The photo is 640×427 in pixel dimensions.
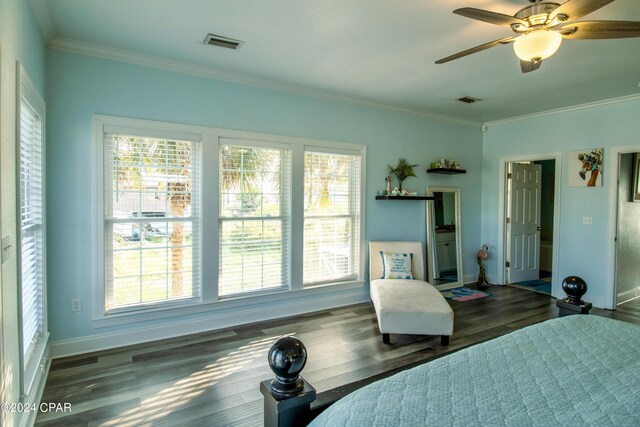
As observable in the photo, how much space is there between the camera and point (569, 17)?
191 cm

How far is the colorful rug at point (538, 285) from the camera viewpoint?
5.49m

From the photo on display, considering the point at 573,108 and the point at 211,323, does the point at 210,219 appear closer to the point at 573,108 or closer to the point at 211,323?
the point at 211,323

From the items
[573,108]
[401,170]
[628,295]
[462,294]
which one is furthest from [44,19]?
[628,295]

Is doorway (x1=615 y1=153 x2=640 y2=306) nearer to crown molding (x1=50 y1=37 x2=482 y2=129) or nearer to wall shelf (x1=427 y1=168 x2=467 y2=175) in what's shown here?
wall shelf (x1=427 y1=168 x2=467 y2=175)

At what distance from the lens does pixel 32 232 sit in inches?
98.3

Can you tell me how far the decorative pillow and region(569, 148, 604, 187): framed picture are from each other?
2530 mm

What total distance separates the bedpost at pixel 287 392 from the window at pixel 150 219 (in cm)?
260

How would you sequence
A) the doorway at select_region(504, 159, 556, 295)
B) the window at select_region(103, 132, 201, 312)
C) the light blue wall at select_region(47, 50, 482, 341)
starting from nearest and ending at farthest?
the light blue wall at select_region(47, 50, 482, 341) < the window at select_region(103, 132, 201, 312) < the doorway at select_region(504, 159, 556, 295)

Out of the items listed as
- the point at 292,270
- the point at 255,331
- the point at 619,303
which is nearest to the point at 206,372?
the point at 255,331

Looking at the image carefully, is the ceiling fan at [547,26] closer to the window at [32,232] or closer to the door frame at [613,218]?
the window at [32,232]

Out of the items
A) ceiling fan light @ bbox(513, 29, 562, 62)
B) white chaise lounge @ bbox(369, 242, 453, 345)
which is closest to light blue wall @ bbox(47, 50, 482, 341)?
white chaise lounge @ bbox(369, 242, 453, 345)

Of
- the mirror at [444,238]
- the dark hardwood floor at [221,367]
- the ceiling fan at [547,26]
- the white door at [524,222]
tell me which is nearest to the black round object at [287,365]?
the dark hardwood floor at [221,367]

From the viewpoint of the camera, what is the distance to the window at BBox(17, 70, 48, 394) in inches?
86.1

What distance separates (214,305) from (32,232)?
1729 millimetres
